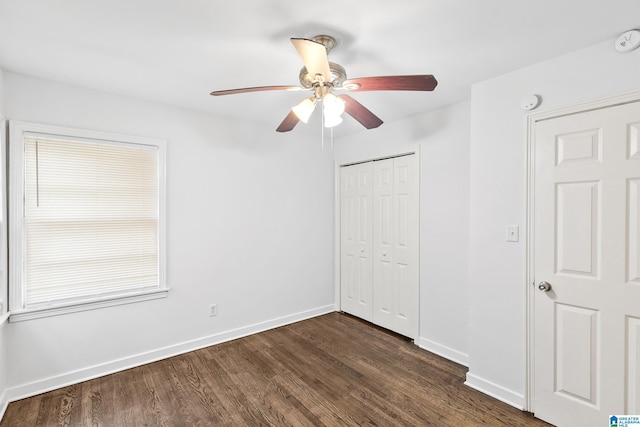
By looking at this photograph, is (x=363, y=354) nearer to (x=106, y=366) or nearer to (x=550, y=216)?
(x=550, y=216)

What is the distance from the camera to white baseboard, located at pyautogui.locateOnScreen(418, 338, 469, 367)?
109 inches

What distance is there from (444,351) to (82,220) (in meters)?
3.43

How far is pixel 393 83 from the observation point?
1677 mm

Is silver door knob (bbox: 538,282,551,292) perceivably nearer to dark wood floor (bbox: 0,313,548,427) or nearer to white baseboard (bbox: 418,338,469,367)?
dark wood floor (bbox: 0,313,548,427)

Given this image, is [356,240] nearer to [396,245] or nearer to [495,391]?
[396,245]

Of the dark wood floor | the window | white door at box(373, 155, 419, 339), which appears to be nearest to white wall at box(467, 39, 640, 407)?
the dark wood floor

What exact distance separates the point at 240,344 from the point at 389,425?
175 cm

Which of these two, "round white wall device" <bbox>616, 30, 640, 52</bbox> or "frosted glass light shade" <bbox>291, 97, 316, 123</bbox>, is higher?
"round white wall device" <bbox>616, 30, 640, 52</bbox>

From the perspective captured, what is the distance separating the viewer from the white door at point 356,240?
12.4 ft

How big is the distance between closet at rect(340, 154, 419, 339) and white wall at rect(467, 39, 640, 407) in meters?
0.83

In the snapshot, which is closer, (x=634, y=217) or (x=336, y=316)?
(x=634, y=217)

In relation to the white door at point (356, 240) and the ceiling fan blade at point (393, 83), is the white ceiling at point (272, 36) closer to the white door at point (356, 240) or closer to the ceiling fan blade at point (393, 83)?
the ceiling fan blade at point (393, 83)

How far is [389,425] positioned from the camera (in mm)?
1965

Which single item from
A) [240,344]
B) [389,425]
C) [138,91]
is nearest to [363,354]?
[389,425]
